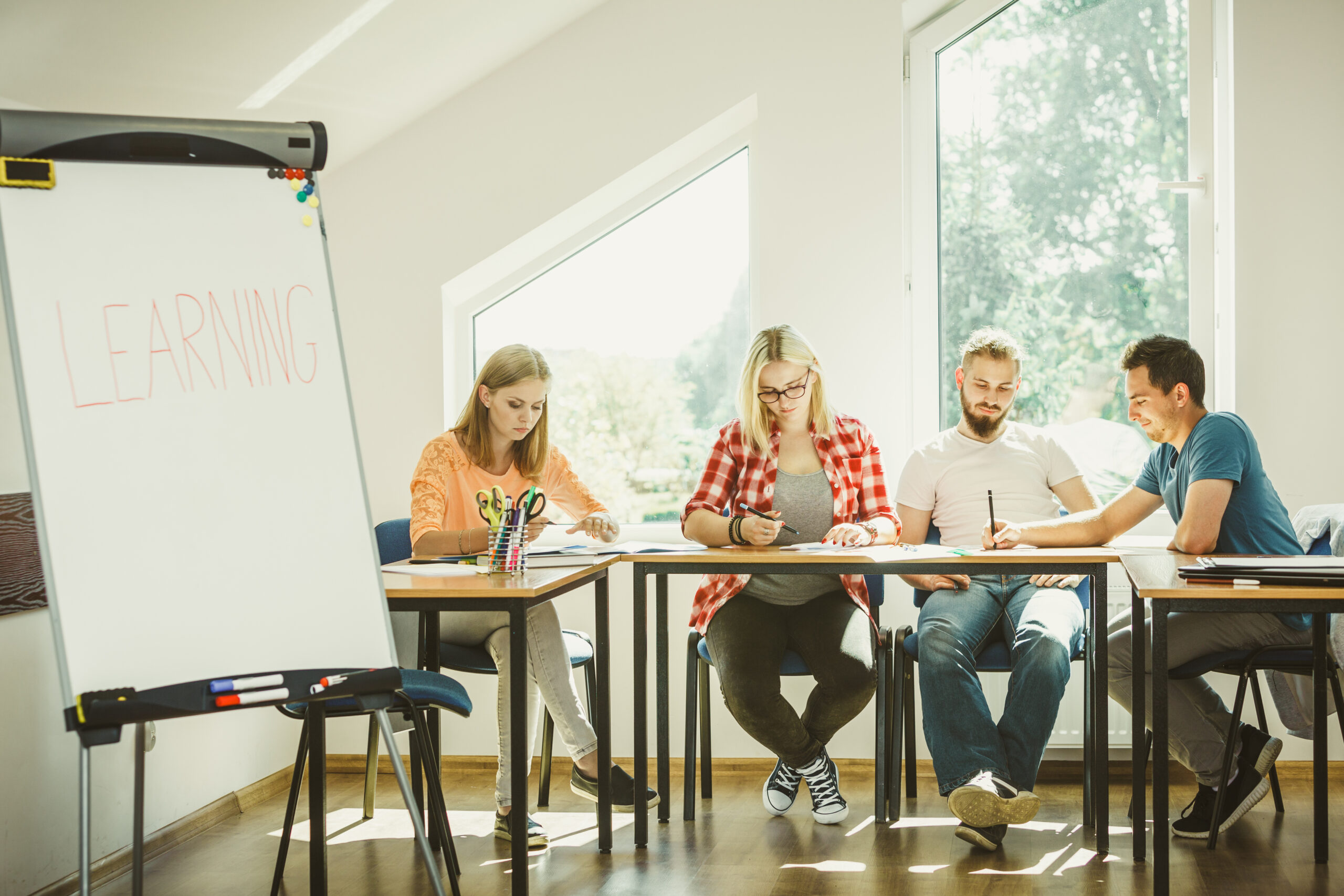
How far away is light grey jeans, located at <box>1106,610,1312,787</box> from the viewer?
2.46 metres

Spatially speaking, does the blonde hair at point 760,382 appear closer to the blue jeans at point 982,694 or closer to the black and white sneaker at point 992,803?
the blue jeans at point 982,694

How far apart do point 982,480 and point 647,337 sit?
4.32 ft

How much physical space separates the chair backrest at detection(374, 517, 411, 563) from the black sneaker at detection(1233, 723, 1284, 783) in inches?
89.9

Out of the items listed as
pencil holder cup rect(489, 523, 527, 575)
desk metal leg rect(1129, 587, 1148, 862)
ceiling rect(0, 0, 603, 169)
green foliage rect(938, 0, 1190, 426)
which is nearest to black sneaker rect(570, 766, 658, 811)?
pencil holder cup rect(489, 523, 527, 575)

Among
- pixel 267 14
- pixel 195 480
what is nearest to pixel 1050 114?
pixel 267 14

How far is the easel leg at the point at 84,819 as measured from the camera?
149 centimetres

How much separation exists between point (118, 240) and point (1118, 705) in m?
2.92

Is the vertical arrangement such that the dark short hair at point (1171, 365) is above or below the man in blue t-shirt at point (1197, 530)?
above

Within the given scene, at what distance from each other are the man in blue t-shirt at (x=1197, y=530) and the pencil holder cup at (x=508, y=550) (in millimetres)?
1174

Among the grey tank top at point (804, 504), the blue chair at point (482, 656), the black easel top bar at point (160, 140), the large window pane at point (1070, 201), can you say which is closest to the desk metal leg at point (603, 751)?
the blue chair at point (482, 656)

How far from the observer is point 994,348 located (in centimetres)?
287

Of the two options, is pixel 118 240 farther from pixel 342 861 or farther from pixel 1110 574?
pixel 1110 574

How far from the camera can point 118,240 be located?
1.70 m

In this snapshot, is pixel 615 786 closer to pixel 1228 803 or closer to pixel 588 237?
pixel 1228 803
